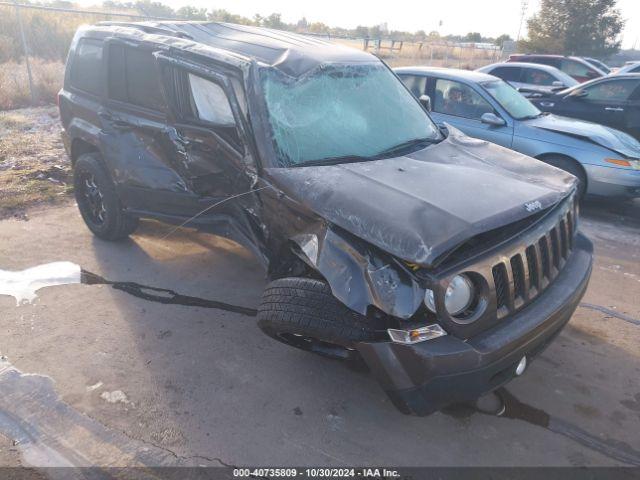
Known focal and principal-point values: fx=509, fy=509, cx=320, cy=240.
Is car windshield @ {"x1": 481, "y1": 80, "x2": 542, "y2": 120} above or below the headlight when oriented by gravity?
above

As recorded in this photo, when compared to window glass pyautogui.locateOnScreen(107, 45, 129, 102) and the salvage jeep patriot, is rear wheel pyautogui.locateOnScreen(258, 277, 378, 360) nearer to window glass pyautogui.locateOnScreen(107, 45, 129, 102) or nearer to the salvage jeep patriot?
the salvage jeep patriot

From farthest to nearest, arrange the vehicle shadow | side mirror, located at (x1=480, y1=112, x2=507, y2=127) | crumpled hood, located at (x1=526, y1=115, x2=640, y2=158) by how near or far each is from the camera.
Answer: side mirror, located at (x1=480, y1=112, x2=507, y2=127)
crumpled hood, located at (x1=526, y1=115, x2=640, y2=158)
the vehicle shadow

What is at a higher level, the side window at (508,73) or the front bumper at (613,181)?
the side window at (508,73)

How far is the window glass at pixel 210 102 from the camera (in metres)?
3.49

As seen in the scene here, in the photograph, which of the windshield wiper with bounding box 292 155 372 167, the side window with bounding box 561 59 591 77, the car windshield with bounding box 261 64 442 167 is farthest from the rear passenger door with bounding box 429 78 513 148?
the side window with bounding box 561 59 591 77

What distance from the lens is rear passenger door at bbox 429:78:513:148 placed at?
6684mm

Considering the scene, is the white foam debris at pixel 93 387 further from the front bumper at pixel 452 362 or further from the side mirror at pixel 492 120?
the side mirror at pixel 492 120

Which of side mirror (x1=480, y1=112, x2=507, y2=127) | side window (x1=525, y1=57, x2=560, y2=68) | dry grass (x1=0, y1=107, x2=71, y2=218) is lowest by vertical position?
dry grass (x1=0, y1=107, x2=71, y2=218)

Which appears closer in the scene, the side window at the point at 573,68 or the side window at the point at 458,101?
the side window at the point at 458,101

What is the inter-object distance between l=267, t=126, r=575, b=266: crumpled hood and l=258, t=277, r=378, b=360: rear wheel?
40cm

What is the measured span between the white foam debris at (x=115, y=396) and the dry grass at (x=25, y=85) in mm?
10062

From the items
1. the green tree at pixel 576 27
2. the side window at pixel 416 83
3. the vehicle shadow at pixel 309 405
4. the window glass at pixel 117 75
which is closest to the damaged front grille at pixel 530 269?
the vehicle shadow at pixel 309 405

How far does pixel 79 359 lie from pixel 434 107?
5738 millimetres

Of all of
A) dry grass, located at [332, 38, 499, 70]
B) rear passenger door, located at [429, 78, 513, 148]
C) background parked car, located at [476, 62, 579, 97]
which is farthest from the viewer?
dry grass, located at [332, 38, 499, 70]
